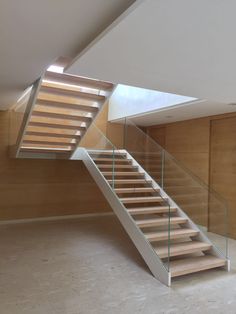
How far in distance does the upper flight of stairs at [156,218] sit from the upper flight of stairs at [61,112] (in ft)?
2.09

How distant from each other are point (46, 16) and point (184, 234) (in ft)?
10.9

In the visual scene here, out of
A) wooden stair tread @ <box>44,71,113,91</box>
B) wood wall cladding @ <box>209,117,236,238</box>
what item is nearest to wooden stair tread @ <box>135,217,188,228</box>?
wood wall cladding @ <box>209,117,236,238</box>

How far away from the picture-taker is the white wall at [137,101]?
4939 millimetres

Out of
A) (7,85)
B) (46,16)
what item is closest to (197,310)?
(46,16)

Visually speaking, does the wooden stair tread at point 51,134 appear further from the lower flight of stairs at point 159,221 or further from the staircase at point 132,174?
the lower flight of stairs at point 159,221

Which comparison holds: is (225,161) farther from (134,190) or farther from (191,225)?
(134,190)

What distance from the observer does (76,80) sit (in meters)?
4.03

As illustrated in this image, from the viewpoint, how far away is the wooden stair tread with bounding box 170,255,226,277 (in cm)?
339

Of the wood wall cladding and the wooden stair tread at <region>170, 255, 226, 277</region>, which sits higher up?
the wood wall cladding

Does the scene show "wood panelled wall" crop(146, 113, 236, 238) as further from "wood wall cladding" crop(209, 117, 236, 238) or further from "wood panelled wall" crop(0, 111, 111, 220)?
"wood panelled wall" crop(0, 111, 111, 220)

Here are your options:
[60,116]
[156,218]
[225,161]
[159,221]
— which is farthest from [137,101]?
[159,221]

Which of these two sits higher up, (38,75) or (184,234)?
(38,75)

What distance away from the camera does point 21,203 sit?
6.20 m

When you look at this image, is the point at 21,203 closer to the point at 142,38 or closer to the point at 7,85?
the point at 7,85
